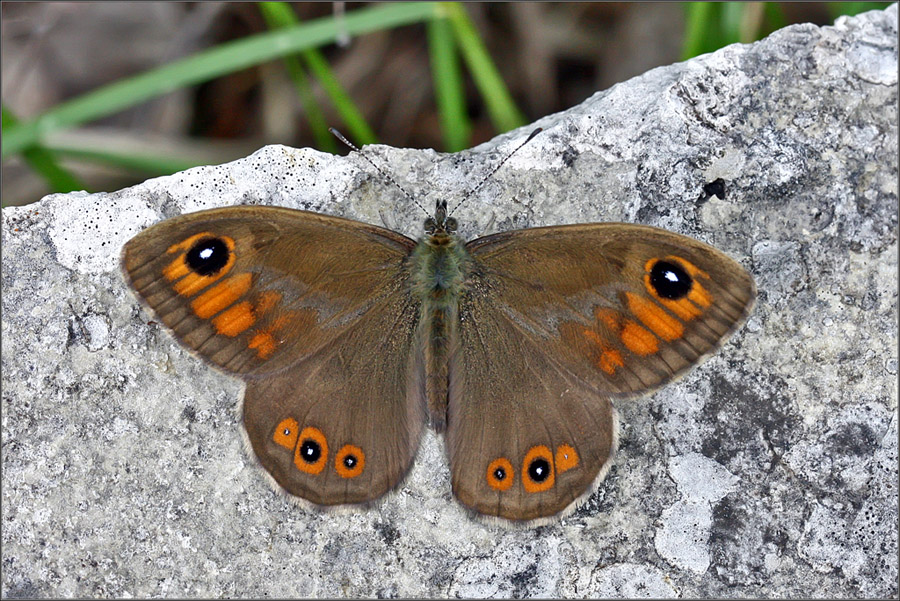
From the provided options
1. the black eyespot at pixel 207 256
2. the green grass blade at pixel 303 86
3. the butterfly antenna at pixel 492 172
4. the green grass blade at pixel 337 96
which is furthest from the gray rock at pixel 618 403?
the green grass blade at pixel 303 86

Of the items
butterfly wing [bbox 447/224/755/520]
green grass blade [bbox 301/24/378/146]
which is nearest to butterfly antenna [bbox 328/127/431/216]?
butterfly wing [bbox 447/224/755/520]

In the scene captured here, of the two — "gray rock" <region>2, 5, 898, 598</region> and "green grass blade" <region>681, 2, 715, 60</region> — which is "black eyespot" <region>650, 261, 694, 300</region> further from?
"green grass blade" <region>681, 2, 715, 60</region>

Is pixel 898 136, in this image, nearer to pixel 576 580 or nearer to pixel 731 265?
pixel 731 265

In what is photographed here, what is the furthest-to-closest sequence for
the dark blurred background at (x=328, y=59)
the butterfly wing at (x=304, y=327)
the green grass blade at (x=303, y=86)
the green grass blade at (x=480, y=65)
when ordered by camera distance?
the dark blurred background at (x=328, y=59) → the green grass blade at (x=303, y=86) → the green grass blade at (x=480, y=65) → the butterfly wing at (x=304, y=327)

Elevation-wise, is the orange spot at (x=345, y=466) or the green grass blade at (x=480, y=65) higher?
the green grass blade at (x=480, y=65)

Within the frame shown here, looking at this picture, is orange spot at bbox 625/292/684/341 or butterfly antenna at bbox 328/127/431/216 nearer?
orange spot at bbox 625/292/684/341

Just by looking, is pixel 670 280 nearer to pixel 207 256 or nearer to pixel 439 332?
pixel 439 332

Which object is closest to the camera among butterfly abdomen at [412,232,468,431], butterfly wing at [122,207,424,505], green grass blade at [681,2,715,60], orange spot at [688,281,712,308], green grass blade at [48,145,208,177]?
orange spot at [688,281,712,308]

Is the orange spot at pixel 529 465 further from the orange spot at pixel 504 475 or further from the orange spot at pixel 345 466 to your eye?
the orange spot at pixel 345 466
